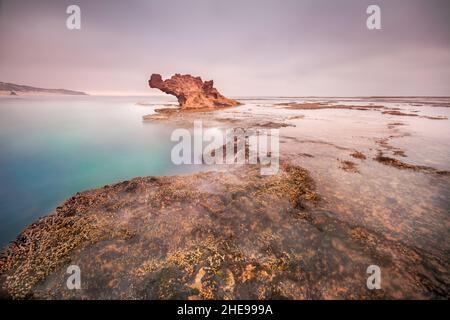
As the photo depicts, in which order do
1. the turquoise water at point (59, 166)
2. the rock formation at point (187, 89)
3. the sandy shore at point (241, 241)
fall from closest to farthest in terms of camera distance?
the sandy shore at point (241, 241), the turquoise water at point (59, 166), the rock formation at point (187, 89)

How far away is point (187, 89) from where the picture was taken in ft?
156

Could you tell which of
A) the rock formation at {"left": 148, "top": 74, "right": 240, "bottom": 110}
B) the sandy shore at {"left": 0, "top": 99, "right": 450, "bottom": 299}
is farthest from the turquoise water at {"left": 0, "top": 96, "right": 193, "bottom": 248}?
the rock formation at {"left": 148, "top": 74, "right": 240, "bottom": 110}

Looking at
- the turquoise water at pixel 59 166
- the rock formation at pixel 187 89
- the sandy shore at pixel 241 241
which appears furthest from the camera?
the rock formation at pixel 187 89

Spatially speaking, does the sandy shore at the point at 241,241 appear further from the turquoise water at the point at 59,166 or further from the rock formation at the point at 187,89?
the rock formation at the point at 187,89

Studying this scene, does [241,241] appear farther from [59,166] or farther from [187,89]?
[187,89]

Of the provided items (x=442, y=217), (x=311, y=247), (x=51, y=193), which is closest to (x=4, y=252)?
(x=51, y=193)

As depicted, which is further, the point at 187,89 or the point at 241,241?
the point at 187,89

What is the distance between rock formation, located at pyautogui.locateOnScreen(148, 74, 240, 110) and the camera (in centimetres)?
4606

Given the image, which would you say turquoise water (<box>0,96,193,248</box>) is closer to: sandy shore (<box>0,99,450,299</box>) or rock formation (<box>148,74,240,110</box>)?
sandy shore (<box>0,99,450,299</box>)

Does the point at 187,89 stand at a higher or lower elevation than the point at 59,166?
higher

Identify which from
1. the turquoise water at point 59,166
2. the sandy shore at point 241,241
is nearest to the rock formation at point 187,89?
the turquoise water at point 59,166

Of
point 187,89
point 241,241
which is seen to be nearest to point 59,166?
point 241,241

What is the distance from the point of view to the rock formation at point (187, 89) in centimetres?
4606
